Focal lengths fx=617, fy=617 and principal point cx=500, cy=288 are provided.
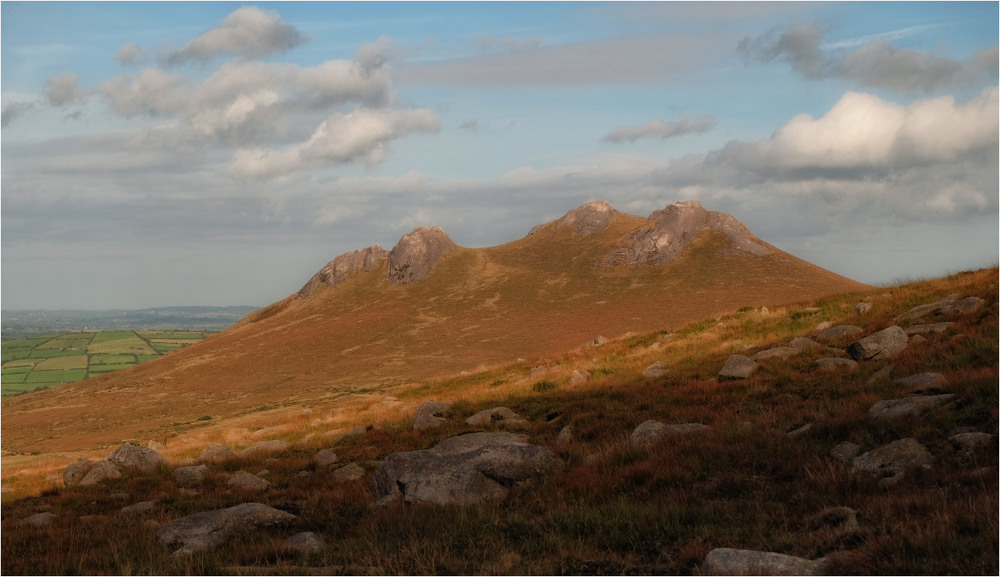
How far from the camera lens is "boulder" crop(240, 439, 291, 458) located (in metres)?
23.7

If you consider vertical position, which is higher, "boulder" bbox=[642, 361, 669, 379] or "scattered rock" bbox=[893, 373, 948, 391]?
"scattered rock" bbox=[893, 373, 948, 391]

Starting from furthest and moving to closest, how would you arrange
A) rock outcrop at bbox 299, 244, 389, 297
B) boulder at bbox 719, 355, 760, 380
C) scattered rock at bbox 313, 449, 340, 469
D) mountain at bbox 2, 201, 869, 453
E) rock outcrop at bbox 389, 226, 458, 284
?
rock outcrop at bbox 299, 244, 389, 297 → rock outcrop at bbox 389, 226, 458, 284 → mountain at bbox 2, 201, 869, 453 → boulder at bbox 719, 355, 760, 380 → scattered rock at bbox 313, 449, 340, 469

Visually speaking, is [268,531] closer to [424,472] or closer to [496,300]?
[424,472]

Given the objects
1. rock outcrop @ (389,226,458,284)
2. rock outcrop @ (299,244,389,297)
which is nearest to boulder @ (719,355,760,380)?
rock outcrop @ (389,226,458,284)

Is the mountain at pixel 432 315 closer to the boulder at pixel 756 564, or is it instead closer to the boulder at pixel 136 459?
the boulder at pixel 136 459

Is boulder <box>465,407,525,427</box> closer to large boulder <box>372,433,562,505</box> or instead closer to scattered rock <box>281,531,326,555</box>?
large boulder <box>372,433,562,505</box>

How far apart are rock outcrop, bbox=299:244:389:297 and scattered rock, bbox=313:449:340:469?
94.6 meters

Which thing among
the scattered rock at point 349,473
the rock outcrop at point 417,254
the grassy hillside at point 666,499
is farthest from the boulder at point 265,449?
the rock outcrop at point 417,254

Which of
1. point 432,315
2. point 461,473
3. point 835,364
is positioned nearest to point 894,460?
point 461,473

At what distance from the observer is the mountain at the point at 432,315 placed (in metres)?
62.5

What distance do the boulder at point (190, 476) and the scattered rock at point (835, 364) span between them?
63.7 ft

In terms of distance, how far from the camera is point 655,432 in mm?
14219

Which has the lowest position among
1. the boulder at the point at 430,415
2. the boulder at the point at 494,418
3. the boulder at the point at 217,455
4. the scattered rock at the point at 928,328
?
the boulder at the point at 217,455

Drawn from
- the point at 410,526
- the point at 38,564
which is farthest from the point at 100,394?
the point at 410,526
